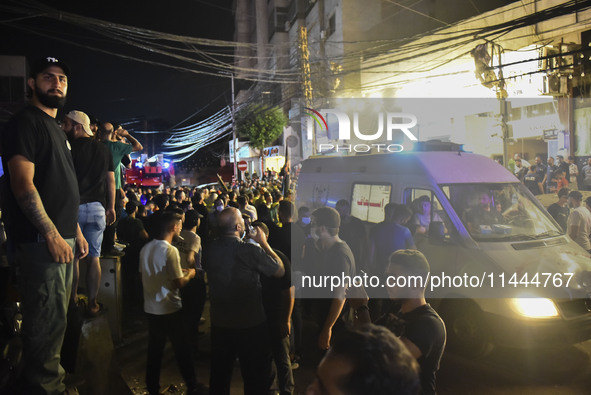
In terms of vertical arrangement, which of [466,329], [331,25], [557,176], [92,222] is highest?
[331,25]

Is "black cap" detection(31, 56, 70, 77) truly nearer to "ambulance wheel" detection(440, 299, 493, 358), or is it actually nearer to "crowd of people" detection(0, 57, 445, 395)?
"crowd of people" detection(0, 57, 445, 395)

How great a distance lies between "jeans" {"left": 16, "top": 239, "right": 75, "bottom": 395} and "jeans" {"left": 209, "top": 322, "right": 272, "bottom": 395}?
1381 mm

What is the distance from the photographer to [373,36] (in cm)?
2884

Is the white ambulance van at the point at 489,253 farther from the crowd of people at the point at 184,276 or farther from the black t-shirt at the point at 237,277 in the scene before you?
the black t-shirt at the point at 237,277

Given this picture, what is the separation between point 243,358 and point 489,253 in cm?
320

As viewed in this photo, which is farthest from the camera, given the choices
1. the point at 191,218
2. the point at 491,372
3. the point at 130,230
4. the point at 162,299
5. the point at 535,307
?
the point at 130,230

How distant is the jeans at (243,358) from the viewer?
3766mm

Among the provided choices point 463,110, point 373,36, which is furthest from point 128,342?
point 373,36

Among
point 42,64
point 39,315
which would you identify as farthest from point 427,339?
point 42,64

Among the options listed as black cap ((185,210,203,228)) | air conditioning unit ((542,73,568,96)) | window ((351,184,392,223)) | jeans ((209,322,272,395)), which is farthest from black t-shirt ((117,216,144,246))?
air conditioning unit ((542,73,568,96))

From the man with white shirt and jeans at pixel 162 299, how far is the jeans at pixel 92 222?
45 centimetres

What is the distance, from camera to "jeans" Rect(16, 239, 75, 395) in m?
2.59

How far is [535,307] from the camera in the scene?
15.8ft

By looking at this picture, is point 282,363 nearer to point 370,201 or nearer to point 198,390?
point 198,390
